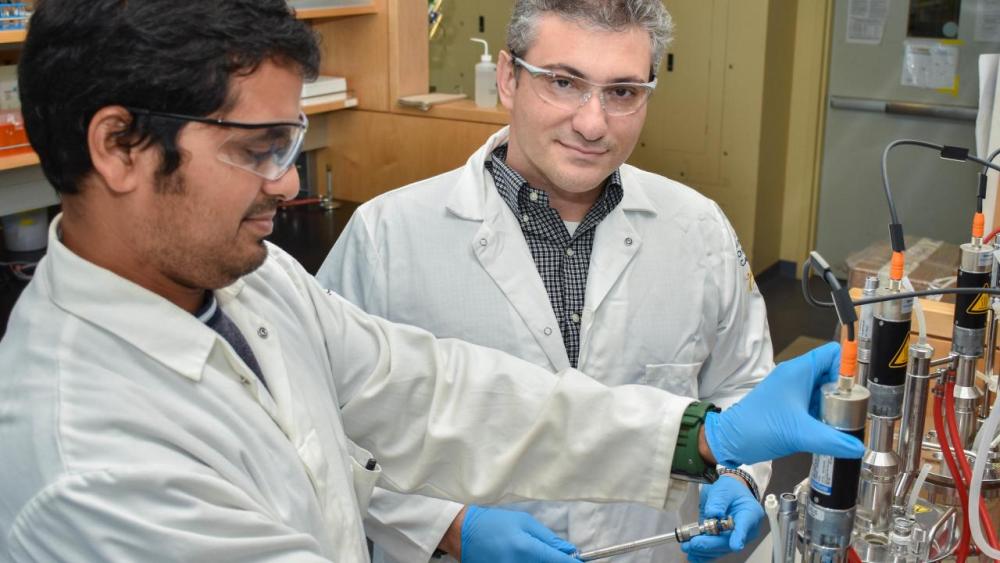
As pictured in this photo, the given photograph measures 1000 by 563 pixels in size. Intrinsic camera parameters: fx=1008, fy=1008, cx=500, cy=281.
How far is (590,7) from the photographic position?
4.74 feet

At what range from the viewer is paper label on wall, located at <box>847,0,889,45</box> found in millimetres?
4418

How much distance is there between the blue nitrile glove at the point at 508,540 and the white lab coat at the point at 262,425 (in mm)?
96

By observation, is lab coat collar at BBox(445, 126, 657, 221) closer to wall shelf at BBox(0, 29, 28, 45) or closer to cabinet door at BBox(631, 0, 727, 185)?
wall shelf at BBox(0, 29, 28, 45)

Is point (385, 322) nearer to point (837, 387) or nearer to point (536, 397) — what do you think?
point (536, 397)

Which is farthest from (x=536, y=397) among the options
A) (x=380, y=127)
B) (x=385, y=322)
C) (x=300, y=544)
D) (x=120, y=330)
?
(x=380, y=127)

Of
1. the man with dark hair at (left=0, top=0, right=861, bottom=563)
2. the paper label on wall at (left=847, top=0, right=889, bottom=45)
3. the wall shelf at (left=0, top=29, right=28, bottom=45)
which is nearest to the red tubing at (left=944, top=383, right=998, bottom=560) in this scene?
the man with dark hair at (left=0, top=0, right=861, bottom=563)

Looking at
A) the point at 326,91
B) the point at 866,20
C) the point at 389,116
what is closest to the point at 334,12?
the point at 326,91

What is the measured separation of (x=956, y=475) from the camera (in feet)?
4.25

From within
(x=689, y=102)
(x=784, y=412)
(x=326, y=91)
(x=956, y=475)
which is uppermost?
(x=326, y=91)

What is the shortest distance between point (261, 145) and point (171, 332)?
20 cm

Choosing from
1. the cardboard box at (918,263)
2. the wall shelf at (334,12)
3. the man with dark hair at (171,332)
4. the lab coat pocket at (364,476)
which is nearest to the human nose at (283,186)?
the man with dark hair at (171,332)

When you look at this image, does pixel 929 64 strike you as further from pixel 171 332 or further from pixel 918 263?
pixel 171 332

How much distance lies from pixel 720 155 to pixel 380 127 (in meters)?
1.91

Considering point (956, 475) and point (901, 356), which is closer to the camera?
point (901, 356)
